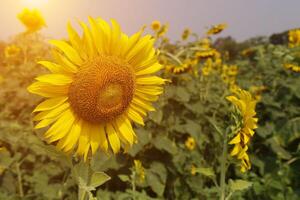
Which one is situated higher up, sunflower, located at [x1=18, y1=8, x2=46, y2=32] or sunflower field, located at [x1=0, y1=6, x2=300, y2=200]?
sunflower, located at [x1=18, y1=8, x2=46, y2=32]

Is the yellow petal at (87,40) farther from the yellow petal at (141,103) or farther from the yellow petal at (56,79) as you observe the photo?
the yellow petal at (141,103)

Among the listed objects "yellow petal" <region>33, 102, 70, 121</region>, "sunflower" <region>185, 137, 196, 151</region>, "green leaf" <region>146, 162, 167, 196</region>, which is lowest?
"green leaf" <region>146, 162, 167, 196</region>

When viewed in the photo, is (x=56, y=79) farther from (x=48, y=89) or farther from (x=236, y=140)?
(x=236, y=140)

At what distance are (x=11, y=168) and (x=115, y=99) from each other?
1649 mm

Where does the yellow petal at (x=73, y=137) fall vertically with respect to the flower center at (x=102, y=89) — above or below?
below

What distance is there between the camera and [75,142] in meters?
1.56

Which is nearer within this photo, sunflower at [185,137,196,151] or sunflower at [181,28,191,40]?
sunflower at [185,137,196,151]

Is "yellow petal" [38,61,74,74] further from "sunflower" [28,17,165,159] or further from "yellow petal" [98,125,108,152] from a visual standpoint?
"yellow petal" [98,125,108,152]

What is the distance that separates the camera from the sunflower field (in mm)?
1541

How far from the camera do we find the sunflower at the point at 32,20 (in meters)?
5.11

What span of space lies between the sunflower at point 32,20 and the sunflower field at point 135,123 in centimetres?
1

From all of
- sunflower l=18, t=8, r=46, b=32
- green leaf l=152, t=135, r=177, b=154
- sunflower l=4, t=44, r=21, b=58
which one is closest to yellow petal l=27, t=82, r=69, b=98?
green leaf l=152, t=135, r=177, b=154

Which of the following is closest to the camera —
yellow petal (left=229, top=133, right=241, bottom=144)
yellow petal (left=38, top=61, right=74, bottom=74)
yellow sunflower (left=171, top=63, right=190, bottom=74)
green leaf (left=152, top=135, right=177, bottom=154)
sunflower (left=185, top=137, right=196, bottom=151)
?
yellow petal (left=38, top=61, right=74, bottom=74)

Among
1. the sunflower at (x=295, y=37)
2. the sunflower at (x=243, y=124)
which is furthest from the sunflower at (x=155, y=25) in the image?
the sunflower at (x=243, y=124)
